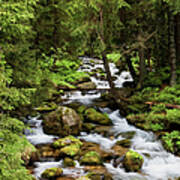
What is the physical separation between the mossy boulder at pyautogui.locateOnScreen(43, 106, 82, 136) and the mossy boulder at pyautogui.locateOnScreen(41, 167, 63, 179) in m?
3.08

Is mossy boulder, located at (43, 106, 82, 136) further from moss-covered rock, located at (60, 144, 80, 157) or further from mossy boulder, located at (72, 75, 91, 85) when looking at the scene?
mossy boulder, located at (72, 75, 91, 85)

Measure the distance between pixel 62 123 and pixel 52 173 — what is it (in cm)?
351

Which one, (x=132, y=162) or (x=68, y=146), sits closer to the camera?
(x=132, y=162)

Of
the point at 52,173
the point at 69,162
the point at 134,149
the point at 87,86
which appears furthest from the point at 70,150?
the point at 87,86

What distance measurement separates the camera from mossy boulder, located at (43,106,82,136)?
10039 mm

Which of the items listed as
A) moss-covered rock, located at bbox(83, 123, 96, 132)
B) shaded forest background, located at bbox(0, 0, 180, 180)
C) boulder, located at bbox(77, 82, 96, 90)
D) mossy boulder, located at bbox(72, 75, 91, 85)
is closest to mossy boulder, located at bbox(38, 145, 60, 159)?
shaded forest background, located at bbox(0, 0, 180, 180)

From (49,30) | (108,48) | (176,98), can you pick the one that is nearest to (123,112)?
(176,98)

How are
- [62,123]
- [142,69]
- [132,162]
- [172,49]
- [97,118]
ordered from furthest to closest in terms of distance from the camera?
[142,69] < [172,49] < [97,118] < [62,123] < [132,162]

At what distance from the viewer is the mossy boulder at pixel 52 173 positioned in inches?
264

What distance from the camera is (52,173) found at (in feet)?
22.2

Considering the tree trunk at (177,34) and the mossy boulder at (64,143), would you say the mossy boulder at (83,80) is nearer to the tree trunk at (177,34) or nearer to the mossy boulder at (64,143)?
the tree trunk at (177,34)

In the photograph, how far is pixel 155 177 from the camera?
22.7 feet

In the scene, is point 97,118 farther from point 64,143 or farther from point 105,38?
point 105,38

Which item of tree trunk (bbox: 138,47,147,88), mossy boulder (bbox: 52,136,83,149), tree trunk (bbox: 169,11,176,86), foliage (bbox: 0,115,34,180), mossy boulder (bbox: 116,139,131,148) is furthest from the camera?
tree trunk (bbox: 138,47,147,88)
